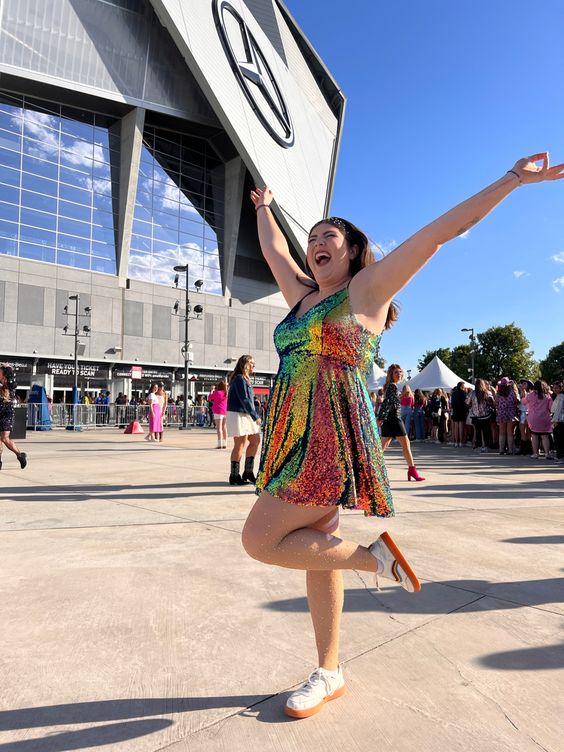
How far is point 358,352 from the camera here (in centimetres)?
182

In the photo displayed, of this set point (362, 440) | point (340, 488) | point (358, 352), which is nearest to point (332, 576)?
point (340, 488)

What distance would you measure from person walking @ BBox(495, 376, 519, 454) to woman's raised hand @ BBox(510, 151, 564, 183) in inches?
460

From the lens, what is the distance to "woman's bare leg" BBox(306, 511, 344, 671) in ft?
5.89

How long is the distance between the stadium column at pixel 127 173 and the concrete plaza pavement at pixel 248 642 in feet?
108

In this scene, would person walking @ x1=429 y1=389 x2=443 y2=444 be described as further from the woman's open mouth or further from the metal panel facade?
the metal panel facade

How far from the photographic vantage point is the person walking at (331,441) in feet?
5.59

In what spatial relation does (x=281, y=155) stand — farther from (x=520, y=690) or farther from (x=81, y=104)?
(x=520, y=690)

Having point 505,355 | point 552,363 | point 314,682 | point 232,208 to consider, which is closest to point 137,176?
point 232,208

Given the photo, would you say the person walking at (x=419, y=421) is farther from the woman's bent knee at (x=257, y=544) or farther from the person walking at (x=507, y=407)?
the woman's bent knee at (x=257, y=544)

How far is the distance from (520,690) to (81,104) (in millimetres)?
38872

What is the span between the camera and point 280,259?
234cm

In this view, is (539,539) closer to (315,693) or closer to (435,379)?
(315,693)

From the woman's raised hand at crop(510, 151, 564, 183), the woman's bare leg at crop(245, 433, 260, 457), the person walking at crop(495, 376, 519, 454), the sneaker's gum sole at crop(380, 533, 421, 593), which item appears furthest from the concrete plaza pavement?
the person walking at crop(495, 376, 519, 454)

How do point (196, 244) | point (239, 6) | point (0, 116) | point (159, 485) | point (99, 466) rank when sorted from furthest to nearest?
point (196, 244)
point (239, 6)
point (0, 116)
point (99, 466)
point (159, 485)
